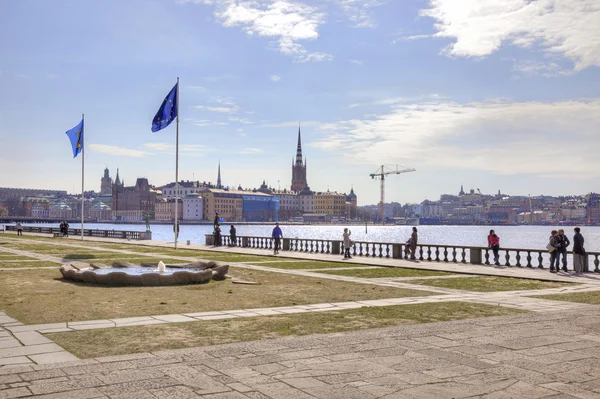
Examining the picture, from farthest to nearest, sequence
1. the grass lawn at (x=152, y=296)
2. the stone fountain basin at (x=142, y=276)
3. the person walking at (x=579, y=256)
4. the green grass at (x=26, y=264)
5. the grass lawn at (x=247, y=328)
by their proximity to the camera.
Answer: the green grass at (x=26, y=264) < the person walking at (x=579, y=256) < the stone fountain basin at (x=142, y=276) < the grass lawn at (x=152, y=296) < the grass lawn at (x=247, y=328)

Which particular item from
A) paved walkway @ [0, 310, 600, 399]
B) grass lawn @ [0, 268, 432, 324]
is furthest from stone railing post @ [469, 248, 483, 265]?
paved walkway @ [0, 310, 600, 399]

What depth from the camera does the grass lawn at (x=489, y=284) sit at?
1922 cm

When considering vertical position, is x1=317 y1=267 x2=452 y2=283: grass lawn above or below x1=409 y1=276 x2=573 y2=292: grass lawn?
below

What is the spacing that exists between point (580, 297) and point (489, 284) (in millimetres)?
4051

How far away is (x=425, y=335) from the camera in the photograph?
417 inches

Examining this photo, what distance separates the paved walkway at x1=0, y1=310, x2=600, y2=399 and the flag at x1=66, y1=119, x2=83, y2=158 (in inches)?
1789

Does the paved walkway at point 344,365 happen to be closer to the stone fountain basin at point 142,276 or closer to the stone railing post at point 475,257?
the stone fountain basin at point 142,276

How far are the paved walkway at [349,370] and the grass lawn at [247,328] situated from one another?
652 mm

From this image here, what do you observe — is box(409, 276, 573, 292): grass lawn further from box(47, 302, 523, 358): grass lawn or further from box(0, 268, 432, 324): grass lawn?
box(47, 302, 523, 358): grass lawn

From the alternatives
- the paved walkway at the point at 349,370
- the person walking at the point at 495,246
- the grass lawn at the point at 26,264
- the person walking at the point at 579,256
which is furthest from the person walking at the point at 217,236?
the paved walkway at the point at 349,370

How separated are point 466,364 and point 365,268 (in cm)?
1873

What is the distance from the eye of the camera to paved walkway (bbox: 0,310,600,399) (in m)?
7.04

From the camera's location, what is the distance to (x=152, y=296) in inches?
659

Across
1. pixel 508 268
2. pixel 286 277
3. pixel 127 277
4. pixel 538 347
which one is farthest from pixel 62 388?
pixel 508 268
